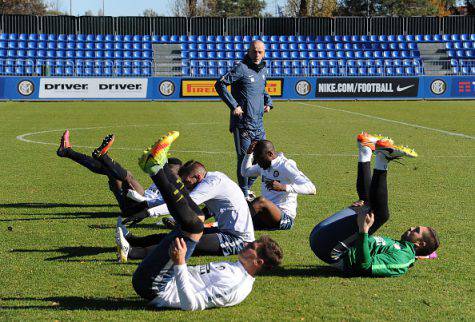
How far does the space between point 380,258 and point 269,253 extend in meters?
1.75

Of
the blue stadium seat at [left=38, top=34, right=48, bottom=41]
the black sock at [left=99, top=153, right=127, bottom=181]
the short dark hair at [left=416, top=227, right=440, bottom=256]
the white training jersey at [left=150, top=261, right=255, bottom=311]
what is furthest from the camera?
the blue stadium seat at [left=38, top=34, right=48, bottom=41]

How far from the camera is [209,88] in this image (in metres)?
41.8

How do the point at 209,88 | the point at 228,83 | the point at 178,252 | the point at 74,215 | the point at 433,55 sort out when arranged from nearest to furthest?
the point at 178,252
the point at 74,215
the point at 228,83
the point at 209,88
the point at 433,55

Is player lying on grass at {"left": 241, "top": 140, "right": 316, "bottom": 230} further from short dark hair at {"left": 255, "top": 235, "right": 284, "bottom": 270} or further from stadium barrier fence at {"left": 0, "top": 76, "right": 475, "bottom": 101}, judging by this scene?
stadium barrier fence at {"left": 0, "top": 76, "right": 475, "bottom": 101}

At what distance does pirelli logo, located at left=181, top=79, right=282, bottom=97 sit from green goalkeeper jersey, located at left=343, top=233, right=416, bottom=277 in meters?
33.7

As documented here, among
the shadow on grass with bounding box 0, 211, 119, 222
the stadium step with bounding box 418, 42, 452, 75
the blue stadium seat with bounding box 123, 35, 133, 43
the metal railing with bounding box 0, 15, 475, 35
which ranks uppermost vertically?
the metal railing with bounding box 0, 15, 475, 35

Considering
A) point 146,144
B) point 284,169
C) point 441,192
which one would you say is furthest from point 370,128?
point 284,169

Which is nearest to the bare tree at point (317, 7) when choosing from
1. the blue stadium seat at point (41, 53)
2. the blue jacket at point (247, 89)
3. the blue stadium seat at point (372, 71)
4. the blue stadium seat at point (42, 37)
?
the blue stadium seat at point (372, 71)

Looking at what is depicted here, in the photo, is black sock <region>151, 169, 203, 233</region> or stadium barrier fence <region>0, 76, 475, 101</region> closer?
black sock <region>151, 169, 203, 233</region>

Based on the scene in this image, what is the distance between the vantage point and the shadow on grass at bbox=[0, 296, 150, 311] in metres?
6.58

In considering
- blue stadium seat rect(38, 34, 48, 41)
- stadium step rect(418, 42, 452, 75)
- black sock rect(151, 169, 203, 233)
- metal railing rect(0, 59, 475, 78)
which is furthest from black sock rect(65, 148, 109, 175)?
blue stadium seat rect(38, 34, 48, 41)

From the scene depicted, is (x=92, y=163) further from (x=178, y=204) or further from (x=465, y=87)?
(x=465, y=87)

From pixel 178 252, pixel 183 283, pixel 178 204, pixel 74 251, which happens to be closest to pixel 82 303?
pixel 183 283

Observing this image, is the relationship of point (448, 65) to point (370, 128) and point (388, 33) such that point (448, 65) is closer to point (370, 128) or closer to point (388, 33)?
point (388, 33)
